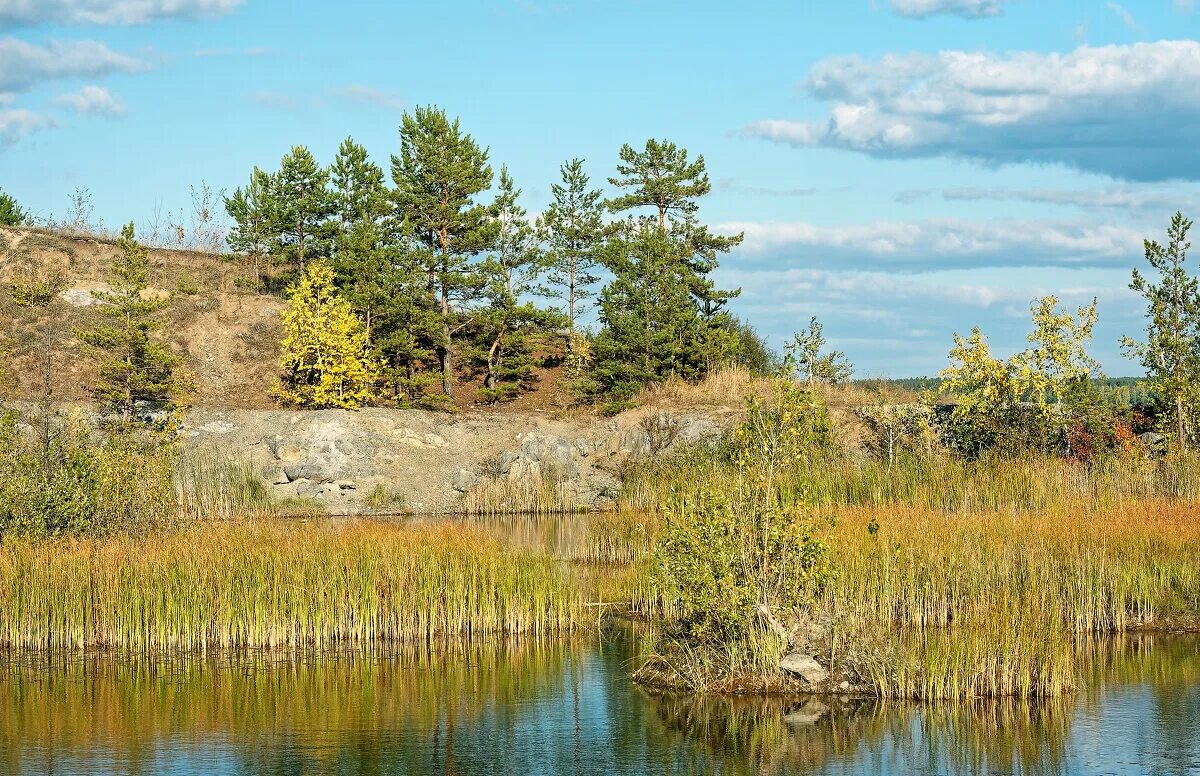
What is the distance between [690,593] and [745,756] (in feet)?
9.88

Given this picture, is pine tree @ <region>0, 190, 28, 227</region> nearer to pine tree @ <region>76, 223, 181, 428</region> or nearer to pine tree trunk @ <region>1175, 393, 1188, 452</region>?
pine tree @ <region>76, 223, 181, 428</region>

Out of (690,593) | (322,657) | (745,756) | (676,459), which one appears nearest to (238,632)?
(322,657)

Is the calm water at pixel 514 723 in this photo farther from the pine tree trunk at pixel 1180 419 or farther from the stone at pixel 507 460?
the stone at pixel 507 460

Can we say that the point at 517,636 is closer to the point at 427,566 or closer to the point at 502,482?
the point at 427,566

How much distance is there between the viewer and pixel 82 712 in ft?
52.9

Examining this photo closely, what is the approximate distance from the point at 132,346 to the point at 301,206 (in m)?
11.9

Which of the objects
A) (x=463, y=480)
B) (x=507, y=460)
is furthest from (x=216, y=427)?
(x=507, y=460)

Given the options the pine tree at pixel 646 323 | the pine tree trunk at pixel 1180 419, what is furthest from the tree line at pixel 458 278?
the pine tree trunk at pixel 1180 419

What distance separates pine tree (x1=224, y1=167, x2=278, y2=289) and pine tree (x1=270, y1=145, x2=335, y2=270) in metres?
0.26

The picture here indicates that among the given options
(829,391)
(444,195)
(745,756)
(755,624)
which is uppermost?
(444,195)

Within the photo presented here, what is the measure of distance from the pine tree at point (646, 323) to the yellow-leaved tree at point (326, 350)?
9.24 m

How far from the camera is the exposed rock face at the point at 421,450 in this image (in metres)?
42.2

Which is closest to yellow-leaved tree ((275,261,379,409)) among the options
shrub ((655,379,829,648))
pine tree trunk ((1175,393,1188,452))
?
pine tree trunk ((1175,393,1188,452))

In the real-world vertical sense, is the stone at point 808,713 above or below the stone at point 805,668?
below
